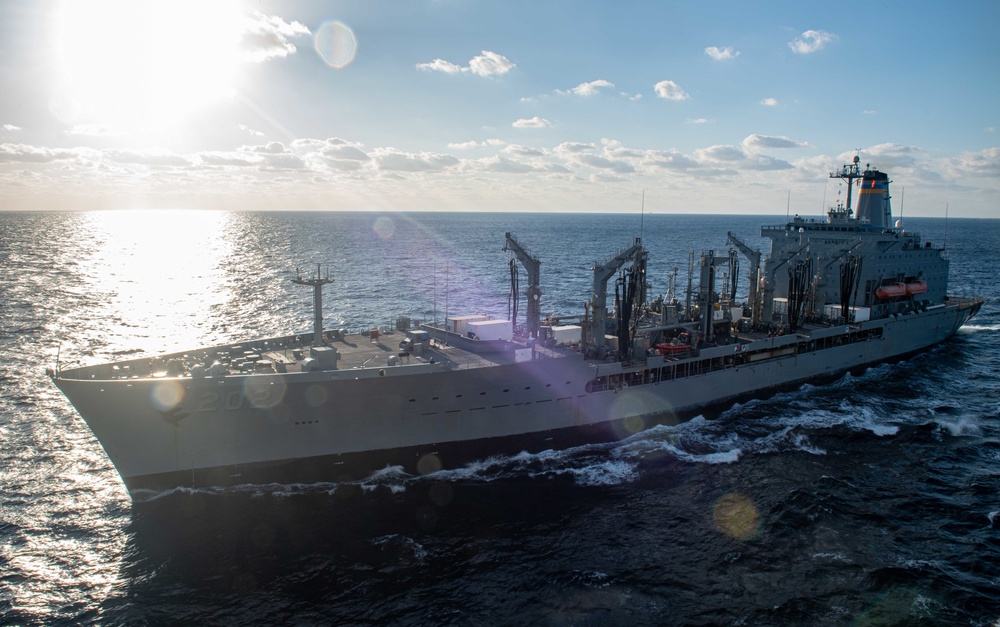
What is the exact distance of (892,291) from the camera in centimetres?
4550

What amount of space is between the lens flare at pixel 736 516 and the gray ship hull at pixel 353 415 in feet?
25.4

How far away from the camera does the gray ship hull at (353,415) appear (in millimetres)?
23016

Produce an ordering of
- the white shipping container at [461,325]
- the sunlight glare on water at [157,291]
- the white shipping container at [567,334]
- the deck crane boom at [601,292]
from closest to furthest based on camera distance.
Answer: the deck crane boom at [601,292]
the white shipping container at [461,325]
the white shipping container at [567,334]
the sunlight glare on water at [157,291]

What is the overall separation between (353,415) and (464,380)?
4861 mm

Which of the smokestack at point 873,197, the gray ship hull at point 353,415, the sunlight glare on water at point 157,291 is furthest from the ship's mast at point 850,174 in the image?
the sunlight glare on water at point 157,291

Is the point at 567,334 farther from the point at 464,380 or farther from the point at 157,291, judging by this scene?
the point at 157,291

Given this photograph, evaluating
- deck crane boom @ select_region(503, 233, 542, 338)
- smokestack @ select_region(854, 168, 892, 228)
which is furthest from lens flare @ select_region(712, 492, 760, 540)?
smokestack @ select_region(854, 168, 892, 228)

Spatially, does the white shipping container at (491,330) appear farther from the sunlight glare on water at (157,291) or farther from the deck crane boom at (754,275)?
the sunlight glare on water at (157,291)

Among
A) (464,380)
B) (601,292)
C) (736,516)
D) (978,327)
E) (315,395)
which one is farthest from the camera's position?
(978,327)

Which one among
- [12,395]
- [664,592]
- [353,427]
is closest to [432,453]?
[353,427]

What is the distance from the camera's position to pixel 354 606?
17859 millimetres

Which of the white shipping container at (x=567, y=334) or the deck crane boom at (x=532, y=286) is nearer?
the deck crane boom at (x=532, y=286)

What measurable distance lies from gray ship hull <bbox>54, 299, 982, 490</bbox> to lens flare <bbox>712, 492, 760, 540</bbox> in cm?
775

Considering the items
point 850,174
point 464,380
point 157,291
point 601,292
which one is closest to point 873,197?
point 850,174
